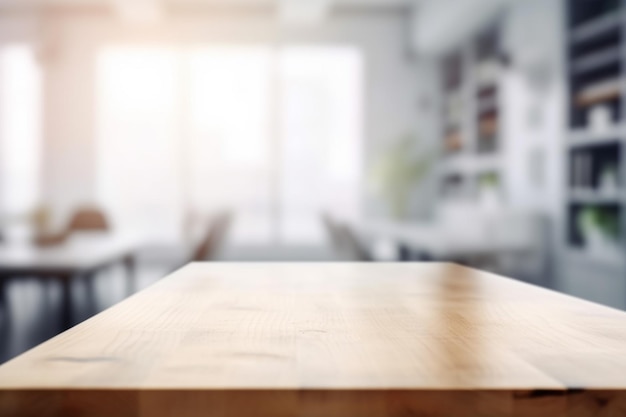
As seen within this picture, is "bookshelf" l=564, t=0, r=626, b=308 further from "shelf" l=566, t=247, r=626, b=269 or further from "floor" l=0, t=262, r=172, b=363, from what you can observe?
"floor" l=0, t=262, r=172, b=363

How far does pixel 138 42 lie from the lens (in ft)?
28.1

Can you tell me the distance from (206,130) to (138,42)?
1606 mm

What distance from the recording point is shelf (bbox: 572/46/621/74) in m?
4.39

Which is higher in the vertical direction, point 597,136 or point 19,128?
point 19,128

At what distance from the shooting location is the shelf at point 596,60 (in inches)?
173

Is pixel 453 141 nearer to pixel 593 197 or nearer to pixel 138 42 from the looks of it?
pixel 593 197

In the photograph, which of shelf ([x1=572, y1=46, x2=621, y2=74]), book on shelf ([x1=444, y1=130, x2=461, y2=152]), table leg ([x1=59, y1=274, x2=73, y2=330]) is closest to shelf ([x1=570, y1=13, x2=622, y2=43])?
shelf ([x1=572, y1=46, x2=621, y2=74])

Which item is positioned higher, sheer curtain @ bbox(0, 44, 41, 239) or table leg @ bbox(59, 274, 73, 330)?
sheer curtain @ bbox(0, 44, 41, 239)

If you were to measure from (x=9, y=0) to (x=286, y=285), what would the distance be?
8.54 m

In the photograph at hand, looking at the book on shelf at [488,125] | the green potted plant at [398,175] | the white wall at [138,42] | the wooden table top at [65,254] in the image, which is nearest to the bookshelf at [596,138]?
the book on shelf at [488,125]

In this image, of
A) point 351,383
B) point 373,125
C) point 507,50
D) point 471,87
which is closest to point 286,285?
point 351,383

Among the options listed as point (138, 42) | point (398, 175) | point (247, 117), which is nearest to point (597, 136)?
point (398, 175)

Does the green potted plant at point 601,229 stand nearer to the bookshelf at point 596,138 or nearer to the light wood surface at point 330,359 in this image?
the bookshelf at point 596,138

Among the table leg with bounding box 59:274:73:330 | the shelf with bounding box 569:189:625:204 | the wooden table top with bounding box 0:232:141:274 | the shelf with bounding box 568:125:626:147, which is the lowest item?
the table leg with bounding box 59:274:73:330
